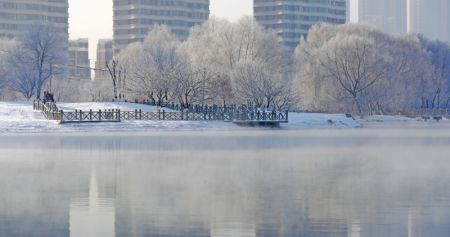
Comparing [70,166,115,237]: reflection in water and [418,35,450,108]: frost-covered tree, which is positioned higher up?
[418,35,450,108]: frost-covered tree

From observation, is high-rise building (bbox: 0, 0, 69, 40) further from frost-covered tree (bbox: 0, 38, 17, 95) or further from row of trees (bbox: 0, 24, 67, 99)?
row of trees (bbox: 0, 24, 67, 99)

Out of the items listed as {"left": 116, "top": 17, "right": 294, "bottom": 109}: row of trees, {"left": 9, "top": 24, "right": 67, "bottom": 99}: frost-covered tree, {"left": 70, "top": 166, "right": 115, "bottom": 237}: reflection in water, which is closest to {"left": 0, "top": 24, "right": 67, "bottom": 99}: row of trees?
{"left": 9, "top": 24, "right": 67, "bottom": 99}: frost-covered tree

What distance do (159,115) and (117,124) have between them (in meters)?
5.76

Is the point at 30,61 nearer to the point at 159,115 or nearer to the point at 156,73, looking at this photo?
the point at 156,73

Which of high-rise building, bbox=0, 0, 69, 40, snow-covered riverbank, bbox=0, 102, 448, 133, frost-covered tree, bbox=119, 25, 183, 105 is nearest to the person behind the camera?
snow-covered riverbank, bbox=0, 102, 448, 133

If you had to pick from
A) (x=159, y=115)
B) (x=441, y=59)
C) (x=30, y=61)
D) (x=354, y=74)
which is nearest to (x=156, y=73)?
(x=30, y=61)

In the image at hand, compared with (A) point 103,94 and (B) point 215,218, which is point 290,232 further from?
(A) point 103,94

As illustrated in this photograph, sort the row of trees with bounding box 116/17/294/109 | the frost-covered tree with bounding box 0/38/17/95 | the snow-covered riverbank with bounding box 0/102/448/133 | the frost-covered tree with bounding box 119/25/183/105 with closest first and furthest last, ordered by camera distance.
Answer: the snow-covered riverbank with bounding box 0/102/448/133 → the frost-covered tree with bounding box 119/25/183/105 → the row of trees with bounding box 116/17/294/109 → the frost-covered tree with bounding box 0/38/17/95

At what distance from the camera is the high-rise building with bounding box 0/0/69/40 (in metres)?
189

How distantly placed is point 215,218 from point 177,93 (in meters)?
78.5

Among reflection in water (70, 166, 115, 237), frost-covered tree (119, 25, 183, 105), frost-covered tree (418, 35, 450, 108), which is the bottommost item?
reflection in water (70, 166, 115, 237)

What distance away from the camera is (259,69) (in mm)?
96562

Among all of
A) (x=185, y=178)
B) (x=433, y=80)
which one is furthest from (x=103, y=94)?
(x=185, y=178)

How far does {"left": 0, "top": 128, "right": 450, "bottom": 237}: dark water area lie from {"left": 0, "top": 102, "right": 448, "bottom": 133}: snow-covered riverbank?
31819 millimetres
